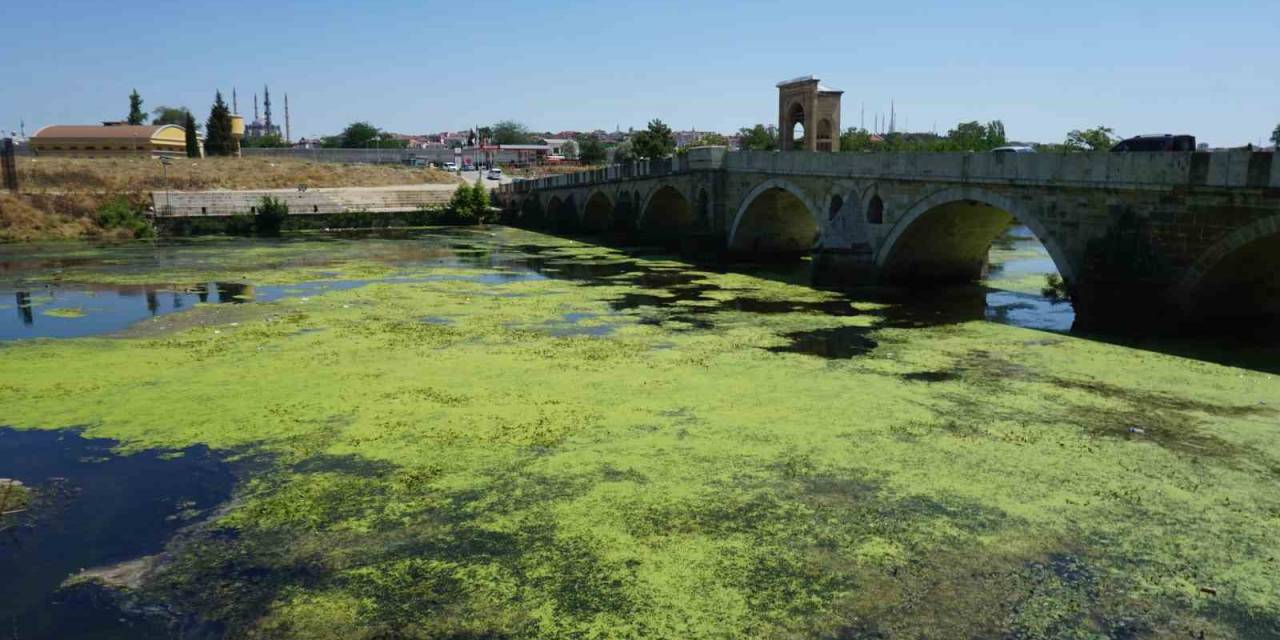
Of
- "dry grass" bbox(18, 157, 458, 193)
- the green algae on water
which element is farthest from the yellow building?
the green algae on water

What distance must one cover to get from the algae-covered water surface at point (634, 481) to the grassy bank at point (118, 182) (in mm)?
38948

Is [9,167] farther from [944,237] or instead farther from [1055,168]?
[1055,168]

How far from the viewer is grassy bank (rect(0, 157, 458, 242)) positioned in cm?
5675

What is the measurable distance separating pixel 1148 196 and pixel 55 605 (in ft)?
70.5

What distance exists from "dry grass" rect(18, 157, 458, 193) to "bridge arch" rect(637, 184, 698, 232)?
3512 centimetres

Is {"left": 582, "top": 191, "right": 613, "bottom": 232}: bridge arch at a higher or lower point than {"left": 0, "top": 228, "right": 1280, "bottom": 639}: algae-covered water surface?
higher

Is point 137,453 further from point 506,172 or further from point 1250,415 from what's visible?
point 506,172

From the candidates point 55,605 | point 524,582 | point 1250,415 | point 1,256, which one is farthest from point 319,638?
point 1,256

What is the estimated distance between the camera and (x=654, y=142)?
89.6 m

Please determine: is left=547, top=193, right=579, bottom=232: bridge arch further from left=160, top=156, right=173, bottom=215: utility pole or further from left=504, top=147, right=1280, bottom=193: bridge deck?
left=160, top=156, right=173, bottom=215: utility pole

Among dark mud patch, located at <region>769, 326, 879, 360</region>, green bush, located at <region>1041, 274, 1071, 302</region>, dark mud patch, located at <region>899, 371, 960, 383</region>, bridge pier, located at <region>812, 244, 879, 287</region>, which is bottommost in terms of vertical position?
dark mud patch, located at <region>899, 371, 960, 383</region>

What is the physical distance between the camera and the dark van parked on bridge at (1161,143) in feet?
81.9

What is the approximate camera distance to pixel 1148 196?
20.9 m

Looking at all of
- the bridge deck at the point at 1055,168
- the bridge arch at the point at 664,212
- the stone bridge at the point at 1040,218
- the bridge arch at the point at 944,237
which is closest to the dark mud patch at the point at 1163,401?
the stone bridge at the point at 1040,218
